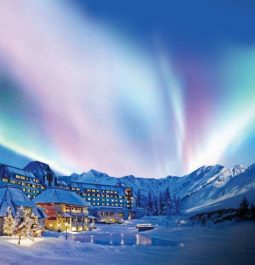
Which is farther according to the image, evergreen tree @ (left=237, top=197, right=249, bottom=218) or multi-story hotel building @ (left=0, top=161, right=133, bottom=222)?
multi-story hotel building @ (left=0, top=161, right=133, bottom=222)

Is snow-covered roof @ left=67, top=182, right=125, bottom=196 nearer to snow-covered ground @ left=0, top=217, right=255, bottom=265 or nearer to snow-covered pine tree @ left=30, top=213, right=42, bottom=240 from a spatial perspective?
snow-covered pine tree @ left=30, top=213, right=42, bottom=240

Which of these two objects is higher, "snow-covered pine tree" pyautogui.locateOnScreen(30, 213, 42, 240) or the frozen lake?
"snow-covered pine tree" pyautogui.locateOnScreen(30, 213, 42, 240)

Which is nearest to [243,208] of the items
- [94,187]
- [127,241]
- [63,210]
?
[127,241]

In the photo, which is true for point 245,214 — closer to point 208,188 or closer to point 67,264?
point 208,188

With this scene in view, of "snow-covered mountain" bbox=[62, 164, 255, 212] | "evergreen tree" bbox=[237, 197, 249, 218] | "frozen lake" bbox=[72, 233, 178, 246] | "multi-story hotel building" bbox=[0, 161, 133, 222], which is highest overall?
"multi-story hotel building" bbox=[0, 161, 133, 222]

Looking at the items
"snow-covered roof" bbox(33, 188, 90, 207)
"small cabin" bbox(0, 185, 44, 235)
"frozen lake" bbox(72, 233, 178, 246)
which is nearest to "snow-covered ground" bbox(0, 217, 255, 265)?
"frozen lake" bbox(72, 233, 178, 246)

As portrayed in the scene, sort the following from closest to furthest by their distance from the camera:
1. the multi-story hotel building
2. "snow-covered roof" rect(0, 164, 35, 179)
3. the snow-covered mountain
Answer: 1. the snow-covered mountain
2. "snow-covered roof" rect(0, 164, 35, 179)
3. the multi-story hotel building

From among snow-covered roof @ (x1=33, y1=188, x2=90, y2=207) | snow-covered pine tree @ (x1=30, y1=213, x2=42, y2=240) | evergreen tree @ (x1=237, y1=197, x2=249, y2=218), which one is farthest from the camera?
snow-covered roof @ (x1=33, y1=188, x2=90, y2=207)

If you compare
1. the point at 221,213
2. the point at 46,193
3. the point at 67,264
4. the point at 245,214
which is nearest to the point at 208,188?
the point at 221,213
